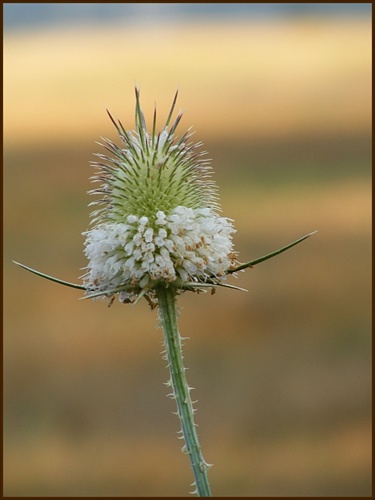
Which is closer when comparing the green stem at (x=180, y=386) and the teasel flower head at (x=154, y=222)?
the green stem at (x=180, y=386)

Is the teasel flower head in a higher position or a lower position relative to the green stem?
higher

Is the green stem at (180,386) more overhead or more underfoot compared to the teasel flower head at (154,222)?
more underfoot

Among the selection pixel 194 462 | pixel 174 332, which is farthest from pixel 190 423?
pixel 174 332

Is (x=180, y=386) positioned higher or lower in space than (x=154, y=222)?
lower

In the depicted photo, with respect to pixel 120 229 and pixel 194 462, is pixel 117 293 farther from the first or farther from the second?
pixel 194 462

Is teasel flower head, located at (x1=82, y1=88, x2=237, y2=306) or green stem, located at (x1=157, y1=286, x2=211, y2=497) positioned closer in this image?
green stem, located at (x1=157, y1=286, x2=211, y2=497)
